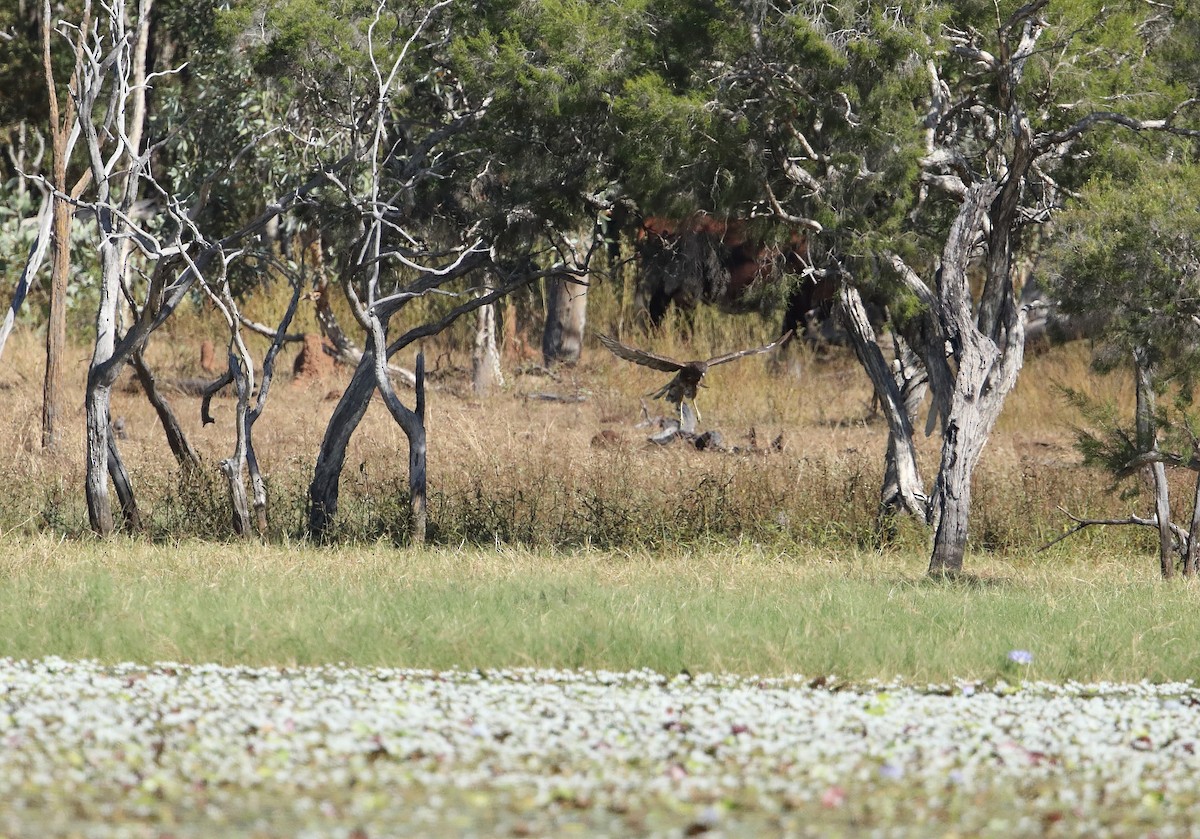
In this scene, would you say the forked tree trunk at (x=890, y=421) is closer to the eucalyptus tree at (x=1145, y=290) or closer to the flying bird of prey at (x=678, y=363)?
the flying bird of prey at (x=678, y=363)

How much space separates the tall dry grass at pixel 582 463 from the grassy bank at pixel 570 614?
1401 millimetres

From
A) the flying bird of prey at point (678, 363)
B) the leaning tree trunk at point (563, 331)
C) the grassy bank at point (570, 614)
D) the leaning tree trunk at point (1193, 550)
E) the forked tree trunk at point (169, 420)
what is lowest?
the grassy bank at point (570, 614)

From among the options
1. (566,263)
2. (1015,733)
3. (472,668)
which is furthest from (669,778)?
(566,263)

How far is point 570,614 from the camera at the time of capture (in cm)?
857

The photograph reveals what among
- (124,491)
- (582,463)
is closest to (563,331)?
(582,463)

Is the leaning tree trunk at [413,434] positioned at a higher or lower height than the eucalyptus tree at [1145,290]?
lower

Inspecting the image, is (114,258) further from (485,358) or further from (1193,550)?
(485,358)

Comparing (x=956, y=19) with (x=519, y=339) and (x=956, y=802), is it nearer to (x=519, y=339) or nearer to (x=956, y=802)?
(x=956, y=802)

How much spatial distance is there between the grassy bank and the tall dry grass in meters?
1.40

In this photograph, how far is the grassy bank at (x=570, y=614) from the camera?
773 centimetres

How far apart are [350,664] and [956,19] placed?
705cm

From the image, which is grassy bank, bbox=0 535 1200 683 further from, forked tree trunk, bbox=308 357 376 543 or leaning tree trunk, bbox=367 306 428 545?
forked tree trunk, bbox=308 357 376 543

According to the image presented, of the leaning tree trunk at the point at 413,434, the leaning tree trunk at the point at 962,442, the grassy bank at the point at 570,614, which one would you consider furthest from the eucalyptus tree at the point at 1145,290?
the leaning tree trunk at the point at 413,434

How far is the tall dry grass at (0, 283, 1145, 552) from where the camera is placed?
12875mm
